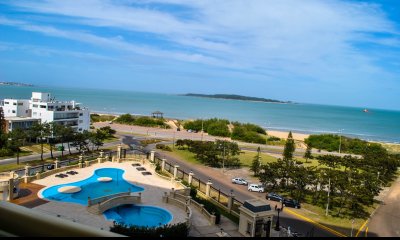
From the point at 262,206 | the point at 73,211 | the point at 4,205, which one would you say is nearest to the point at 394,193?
the point at 262,206

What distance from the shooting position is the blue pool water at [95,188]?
23.6 metres

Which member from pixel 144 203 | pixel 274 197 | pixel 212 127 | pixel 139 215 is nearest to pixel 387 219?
pixel 274 197

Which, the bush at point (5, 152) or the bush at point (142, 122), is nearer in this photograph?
the bush at point (5, 152)

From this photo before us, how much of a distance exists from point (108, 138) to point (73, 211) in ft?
113

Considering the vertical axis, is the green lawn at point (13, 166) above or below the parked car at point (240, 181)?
below

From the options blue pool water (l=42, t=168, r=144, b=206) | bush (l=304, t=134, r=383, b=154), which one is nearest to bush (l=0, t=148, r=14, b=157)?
blue pool water (l=42, t=168, r=144, b=206)

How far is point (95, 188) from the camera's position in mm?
26875

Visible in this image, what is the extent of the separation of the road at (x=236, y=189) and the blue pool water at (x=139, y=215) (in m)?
7.67

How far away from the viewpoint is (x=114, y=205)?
22656 mm

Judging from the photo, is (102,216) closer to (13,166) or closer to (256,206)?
(256,206)

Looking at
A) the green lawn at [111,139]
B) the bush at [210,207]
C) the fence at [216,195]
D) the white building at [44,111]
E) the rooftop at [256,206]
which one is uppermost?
the white building at [44,111]

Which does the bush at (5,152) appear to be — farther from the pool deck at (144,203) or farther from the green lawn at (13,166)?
the pool deck at (144,203)

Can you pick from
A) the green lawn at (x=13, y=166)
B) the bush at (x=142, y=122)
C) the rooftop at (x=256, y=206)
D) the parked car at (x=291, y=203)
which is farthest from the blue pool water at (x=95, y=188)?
the bush at (x=142, y=122)

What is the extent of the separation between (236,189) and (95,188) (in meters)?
12.0
